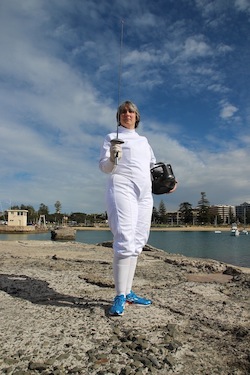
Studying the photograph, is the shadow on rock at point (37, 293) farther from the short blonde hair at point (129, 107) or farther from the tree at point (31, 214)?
the tree at point (31, 214)

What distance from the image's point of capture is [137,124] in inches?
138

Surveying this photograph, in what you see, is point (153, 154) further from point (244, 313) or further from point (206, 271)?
point (206, 271)

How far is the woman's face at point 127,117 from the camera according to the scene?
331 cm

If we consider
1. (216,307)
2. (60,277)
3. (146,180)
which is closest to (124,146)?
(146,180)

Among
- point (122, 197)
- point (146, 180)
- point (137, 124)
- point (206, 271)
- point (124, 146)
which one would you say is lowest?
point (206, 271)

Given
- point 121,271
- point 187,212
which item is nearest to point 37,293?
point 121,271

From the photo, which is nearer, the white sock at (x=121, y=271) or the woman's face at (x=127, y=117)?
the white sock at (x=121, y=271)

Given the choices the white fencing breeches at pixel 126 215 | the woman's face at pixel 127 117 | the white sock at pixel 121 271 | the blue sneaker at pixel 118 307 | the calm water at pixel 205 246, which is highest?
the woman's face at pixel 127 117

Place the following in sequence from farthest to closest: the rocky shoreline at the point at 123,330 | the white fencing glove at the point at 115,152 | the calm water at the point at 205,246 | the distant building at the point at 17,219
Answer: the distant building at the point at 17,219 → the calm water at the point at 205,246 → the white fencing glove at the point at 115,152 → the rocky shoreline at the point at 123,330

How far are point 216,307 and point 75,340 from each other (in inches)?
59.0

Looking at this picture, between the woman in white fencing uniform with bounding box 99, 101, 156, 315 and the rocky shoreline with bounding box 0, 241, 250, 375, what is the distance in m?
0.31

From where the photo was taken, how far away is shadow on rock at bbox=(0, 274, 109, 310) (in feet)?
10.0

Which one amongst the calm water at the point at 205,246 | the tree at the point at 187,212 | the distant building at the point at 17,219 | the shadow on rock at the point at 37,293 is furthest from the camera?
the tree at the point at 187,212

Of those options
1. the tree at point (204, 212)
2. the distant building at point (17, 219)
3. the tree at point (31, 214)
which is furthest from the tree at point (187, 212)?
the distant building at point (17, 219)
